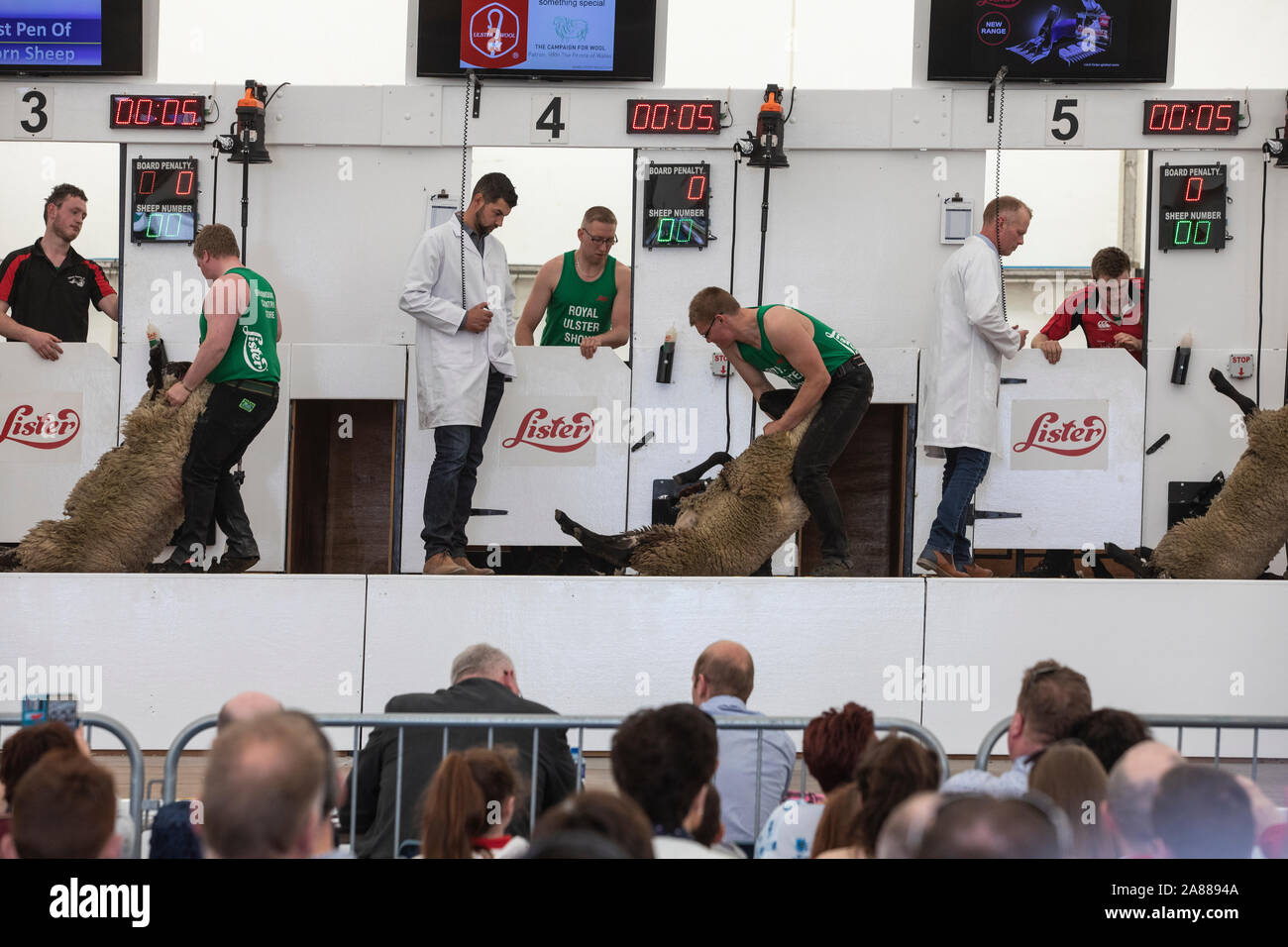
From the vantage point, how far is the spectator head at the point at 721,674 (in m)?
3.78

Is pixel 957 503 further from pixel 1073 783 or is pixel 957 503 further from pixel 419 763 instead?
pixel 1073 783

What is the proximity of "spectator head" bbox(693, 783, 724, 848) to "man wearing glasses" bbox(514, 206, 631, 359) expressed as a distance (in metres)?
4.66

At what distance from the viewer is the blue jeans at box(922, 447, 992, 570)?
231 inches

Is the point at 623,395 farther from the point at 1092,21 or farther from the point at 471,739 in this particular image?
the point at 471,739

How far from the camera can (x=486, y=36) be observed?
24.0 feet

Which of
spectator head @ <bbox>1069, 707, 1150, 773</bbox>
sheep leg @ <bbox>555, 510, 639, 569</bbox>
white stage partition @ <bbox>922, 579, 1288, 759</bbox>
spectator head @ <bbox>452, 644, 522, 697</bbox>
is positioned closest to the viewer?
spectator head @ <bbox>1069, 707, 1150, 773</bbox>

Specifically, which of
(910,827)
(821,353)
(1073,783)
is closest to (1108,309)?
(821,353)

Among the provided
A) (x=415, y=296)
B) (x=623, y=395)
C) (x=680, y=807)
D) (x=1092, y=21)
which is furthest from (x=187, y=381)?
(x=1092, y=21)

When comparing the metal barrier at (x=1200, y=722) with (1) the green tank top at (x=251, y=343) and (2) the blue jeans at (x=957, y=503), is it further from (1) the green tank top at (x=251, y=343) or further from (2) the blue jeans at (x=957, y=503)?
(1) the green tank top at (x=251, y=343)

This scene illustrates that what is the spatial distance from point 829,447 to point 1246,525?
186 centimetres

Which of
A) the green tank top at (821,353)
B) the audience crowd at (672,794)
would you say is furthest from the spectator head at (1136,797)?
the green tank top at (821,353)

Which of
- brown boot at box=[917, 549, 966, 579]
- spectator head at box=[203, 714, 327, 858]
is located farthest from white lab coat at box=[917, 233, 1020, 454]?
spectator head at box=[203, 714, 327, 858]

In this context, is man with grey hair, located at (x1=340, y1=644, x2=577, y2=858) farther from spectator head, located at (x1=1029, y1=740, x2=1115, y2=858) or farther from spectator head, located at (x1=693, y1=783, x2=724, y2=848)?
spectator head, located at (x1=1029, y1=740, x2=1115, y2=858)

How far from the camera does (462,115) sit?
738cm
